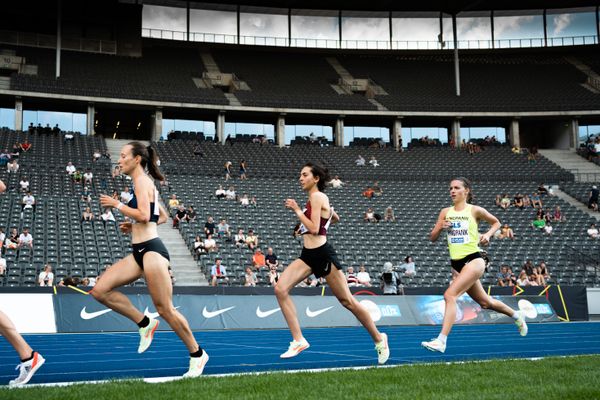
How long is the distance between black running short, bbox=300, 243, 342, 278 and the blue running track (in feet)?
3.79

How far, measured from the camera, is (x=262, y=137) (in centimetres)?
4519

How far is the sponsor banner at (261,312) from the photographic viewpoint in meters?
15.8

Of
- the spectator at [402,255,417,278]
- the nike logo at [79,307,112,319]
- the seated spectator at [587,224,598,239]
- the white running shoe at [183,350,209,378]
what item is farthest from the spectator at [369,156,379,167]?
the white running shoe at [183,350,209,378]

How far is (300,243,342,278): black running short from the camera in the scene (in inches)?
321

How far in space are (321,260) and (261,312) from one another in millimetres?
9519

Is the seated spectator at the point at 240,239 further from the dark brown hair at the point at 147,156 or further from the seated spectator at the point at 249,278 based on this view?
the dark brown hair at the point at 147,156

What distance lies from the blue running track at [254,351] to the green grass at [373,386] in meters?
1.11

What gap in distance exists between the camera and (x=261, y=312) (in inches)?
683

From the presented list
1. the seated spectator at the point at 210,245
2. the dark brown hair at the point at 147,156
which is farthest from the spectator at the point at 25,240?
the dark brown hair at the point at 147,156

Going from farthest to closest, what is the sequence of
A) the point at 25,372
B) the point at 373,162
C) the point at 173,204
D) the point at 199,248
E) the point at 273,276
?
the point at 373,162 → the point at 173,204 → the point at 199,248 → the point at 273,276 → the point at 25,372

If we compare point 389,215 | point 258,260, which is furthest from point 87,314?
point 389,215

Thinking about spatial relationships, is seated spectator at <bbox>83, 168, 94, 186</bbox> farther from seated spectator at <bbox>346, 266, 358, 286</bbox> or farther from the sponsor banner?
the sponsor banner

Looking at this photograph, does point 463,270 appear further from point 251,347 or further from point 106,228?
point 106,228

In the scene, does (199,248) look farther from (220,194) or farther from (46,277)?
(220,194)
